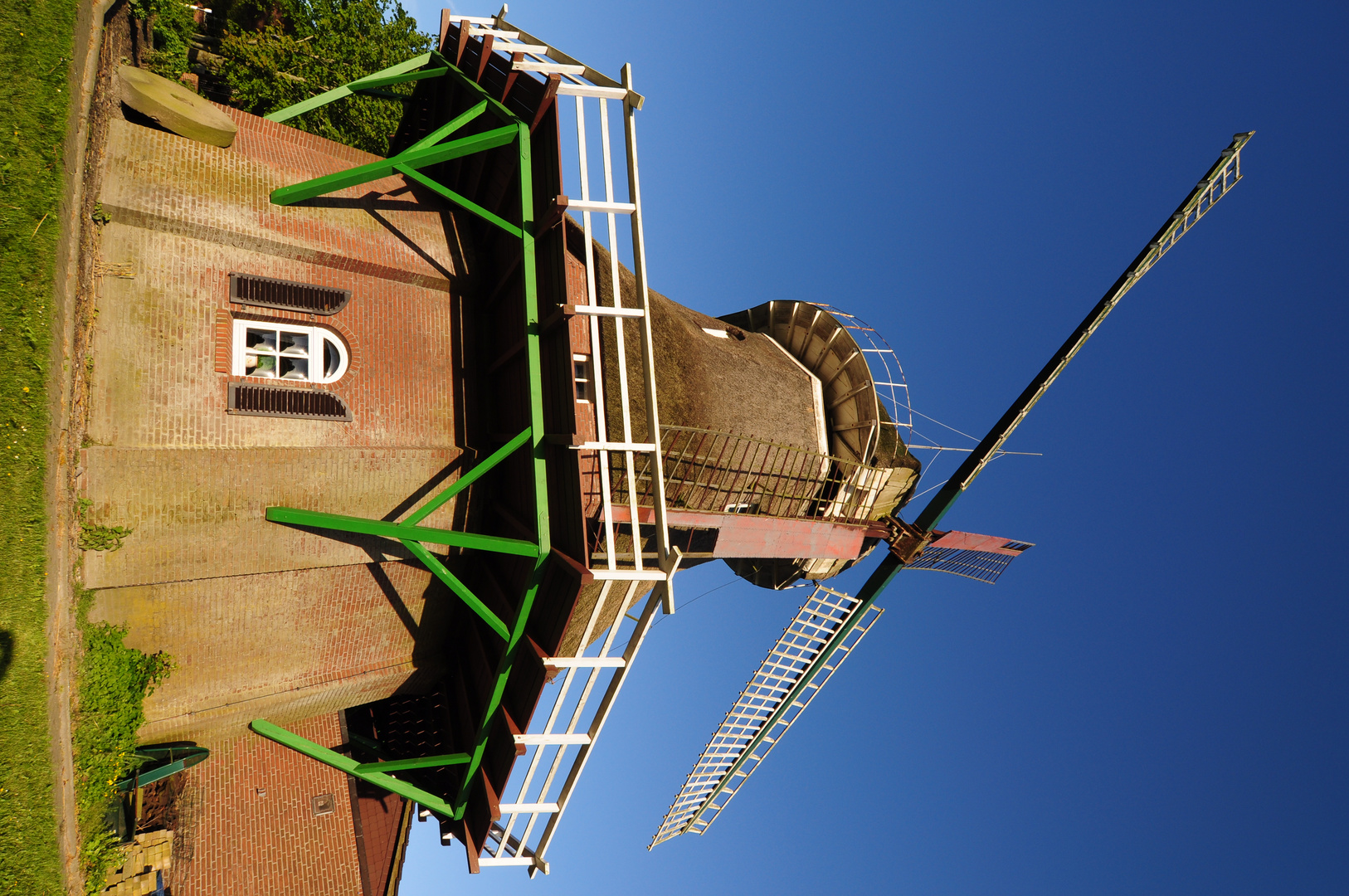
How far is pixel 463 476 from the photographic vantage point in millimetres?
11484

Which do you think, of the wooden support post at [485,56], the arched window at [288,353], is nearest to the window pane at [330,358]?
the arched window at [288,353]

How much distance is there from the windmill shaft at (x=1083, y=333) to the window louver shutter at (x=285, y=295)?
12695 millimetres

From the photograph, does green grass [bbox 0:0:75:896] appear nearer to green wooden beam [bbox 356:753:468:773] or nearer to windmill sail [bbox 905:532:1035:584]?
green wooden beam [bbox 356:753:468:773]

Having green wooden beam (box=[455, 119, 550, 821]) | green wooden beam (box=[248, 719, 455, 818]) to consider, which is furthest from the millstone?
green wooden beam (box=[248, 719, 455, 818])

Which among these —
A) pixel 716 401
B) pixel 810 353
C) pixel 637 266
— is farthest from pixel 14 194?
pixel 810 353

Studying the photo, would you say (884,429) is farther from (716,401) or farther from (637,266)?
(637,266)

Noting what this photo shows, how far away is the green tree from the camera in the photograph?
21672mm

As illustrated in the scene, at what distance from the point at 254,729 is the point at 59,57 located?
35.7 feet

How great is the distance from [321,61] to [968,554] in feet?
80.9

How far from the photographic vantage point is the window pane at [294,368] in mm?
11039

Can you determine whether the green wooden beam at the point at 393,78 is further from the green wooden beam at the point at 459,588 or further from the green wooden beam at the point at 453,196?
the green wooden beam at the point at 459,588

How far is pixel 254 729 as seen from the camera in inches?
492

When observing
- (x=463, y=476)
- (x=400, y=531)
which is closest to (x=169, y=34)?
(x=463, y=476)

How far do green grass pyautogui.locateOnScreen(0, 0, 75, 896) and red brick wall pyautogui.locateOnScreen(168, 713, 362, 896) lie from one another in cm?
371
